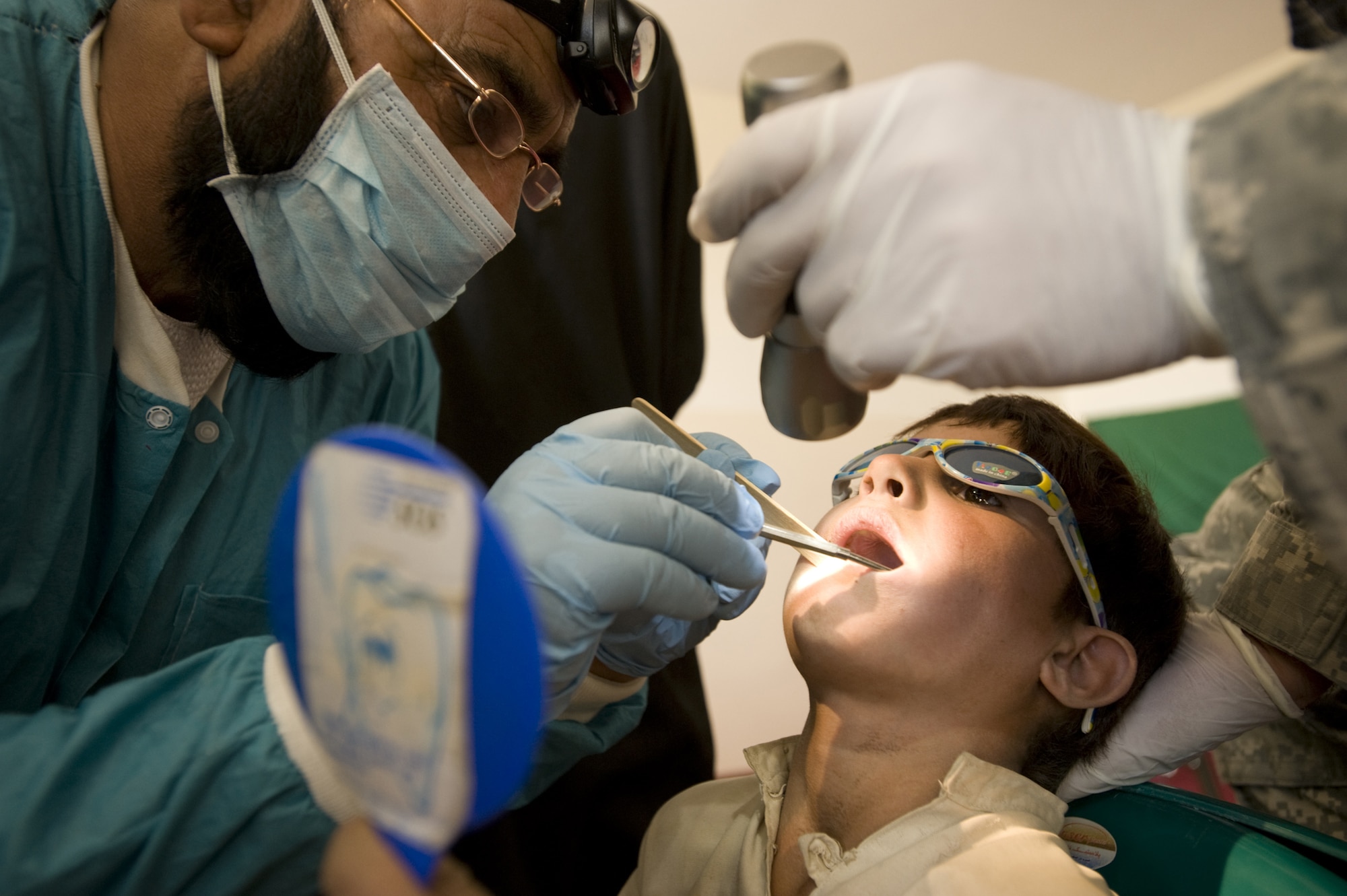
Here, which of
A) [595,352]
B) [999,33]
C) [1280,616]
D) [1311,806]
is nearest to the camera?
[1280,616]

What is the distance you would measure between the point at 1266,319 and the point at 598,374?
196 cm

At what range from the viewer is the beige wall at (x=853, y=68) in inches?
127

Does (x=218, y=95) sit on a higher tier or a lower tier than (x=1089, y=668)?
higher

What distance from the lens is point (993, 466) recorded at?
1.44 meters

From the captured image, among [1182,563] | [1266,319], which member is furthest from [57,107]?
[1182,563]

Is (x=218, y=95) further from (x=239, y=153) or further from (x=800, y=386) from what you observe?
(x=800, y=386)

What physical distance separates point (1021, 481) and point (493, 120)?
1104 millimetres

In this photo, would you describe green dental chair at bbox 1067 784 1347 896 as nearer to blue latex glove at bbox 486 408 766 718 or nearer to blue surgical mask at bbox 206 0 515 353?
blue latex glove at bbox 486 408 766 718

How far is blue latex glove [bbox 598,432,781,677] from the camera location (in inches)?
54.6

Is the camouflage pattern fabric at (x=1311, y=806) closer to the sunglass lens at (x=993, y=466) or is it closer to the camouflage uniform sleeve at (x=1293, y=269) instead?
the sunglass lens at (x=993, y=466)


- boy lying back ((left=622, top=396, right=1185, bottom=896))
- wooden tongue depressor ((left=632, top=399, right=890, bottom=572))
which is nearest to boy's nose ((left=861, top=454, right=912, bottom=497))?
boy lying back ((left=622, top=396, right=1185, bottom=896))

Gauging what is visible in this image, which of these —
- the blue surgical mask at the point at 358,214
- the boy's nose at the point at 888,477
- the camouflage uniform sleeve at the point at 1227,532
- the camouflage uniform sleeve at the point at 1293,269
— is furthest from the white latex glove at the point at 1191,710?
the blue surgical mask at the point at 358,214

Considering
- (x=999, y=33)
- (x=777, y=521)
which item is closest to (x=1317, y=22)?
(x=777, y=521)

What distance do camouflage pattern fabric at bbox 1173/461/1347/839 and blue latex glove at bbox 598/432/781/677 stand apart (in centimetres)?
95
